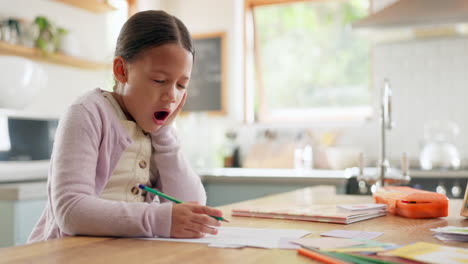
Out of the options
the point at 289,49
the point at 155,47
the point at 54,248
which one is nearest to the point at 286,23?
the point at 289,49

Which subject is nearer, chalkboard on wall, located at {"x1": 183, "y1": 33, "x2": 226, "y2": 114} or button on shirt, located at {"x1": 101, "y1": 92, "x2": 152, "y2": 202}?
button on shirt, located at {"x1": 101, "y1": 92, "x2": 152, "y2": 202}

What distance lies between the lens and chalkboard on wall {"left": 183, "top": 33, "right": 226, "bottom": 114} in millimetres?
4602

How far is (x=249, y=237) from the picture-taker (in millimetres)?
1040

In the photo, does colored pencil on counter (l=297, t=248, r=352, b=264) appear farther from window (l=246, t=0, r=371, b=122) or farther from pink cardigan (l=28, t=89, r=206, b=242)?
window (l=246, t=0, r=371, b=122)

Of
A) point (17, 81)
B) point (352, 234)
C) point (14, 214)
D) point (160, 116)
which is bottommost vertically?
point (14, 214)

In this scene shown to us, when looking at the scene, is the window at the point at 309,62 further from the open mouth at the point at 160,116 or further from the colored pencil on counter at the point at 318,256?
the colored pencil on counter at the point at 318,256

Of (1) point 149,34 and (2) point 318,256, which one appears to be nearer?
(2) point 318,256

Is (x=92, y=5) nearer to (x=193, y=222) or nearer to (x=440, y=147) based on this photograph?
(x=440, y=147)

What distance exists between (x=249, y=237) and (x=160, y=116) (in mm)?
432

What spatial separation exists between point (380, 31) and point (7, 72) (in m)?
2.05

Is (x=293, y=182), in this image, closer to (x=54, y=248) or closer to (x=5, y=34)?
(x=5, y=34)

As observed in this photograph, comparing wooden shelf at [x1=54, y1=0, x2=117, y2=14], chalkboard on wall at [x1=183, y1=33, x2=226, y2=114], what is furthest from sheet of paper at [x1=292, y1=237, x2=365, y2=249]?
chalkboard on wall at [x1=183, y1=33, x2=226, y2=114]

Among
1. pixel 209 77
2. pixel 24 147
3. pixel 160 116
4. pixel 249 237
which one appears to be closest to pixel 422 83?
pixel 209 77

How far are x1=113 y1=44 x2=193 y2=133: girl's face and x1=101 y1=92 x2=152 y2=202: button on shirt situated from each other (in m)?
0.06
